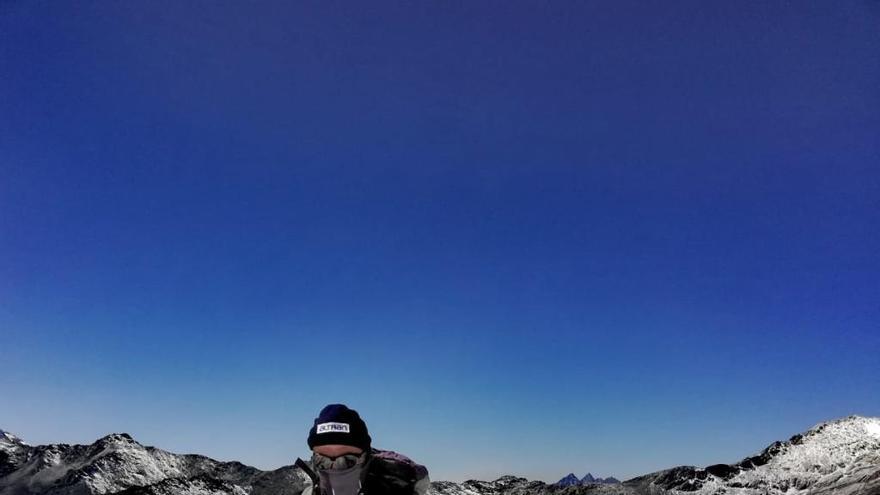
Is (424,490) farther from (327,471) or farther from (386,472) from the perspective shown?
(327,471)

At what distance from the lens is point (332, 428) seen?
646 centimetres

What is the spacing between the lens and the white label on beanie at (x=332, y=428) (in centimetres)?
644

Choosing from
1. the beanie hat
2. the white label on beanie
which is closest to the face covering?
the beanie hat

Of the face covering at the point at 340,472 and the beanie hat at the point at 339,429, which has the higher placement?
the beanie hat at the point at 339,429

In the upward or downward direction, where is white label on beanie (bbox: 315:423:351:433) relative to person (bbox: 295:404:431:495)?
upward

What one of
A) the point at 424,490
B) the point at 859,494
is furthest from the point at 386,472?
the point at 859,494

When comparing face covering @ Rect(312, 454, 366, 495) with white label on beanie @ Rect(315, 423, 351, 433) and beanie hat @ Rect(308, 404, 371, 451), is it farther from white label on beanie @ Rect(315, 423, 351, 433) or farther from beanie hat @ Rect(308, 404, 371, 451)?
white label on beanie @ Rect(315, 423, 351, 433)

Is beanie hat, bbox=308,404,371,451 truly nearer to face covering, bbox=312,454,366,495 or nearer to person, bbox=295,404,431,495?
person, bbox=295,404,431,495

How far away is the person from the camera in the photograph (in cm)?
643

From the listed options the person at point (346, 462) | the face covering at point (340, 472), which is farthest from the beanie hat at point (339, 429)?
the face covering at point (340, 472)

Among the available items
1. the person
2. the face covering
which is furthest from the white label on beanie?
the face covering

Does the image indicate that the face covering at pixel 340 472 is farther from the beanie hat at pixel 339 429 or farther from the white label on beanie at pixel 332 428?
the white label on beanie at pixel 332 428

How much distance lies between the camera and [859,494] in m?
A: 190

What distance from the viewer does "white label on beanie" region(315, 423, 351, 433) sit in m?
6.44
